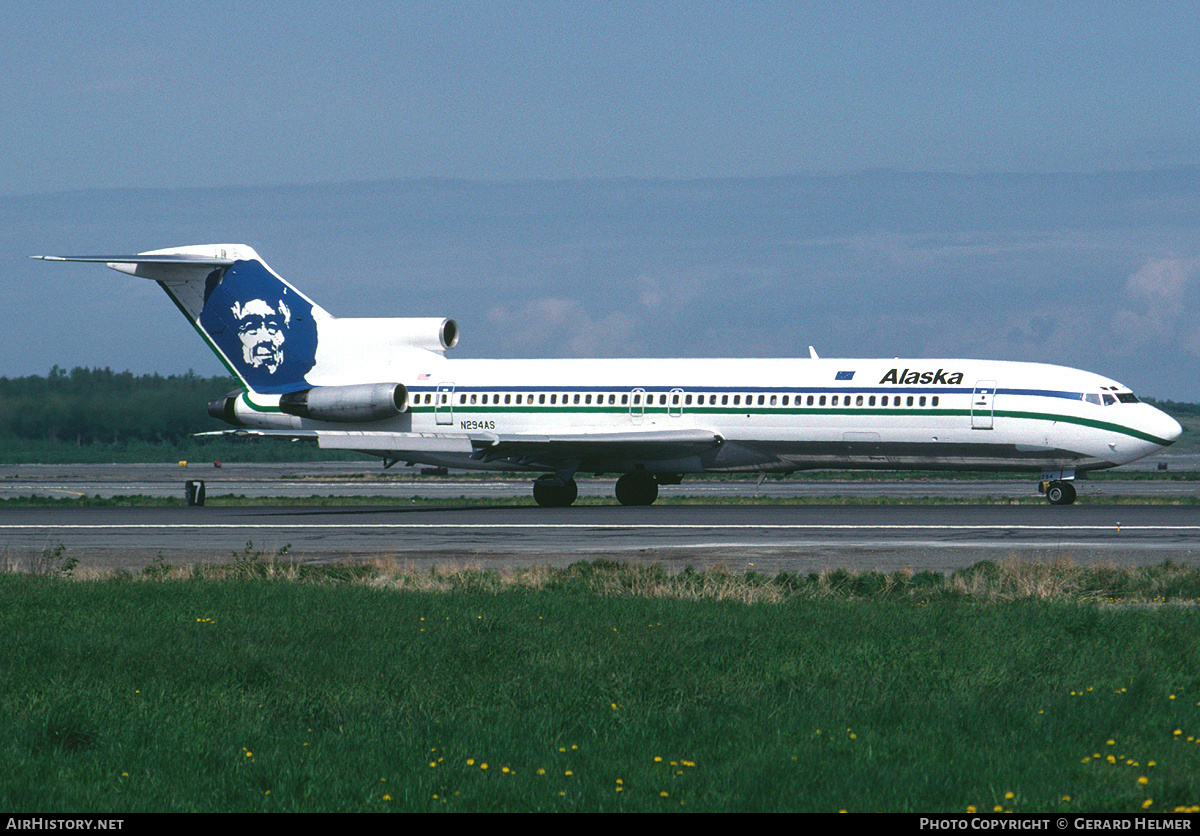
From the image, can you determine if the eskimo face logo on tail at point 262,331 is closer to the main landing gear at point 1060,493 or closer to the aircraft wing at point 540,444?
the aircraft wing at point 540,444

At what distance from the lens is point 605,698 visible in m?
9.77

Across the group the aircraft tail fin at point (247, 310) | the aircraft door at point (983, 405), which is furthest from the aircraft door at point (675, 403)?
the aircraft tail fin at point (247, 310)

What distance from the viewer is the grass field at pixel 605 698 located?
287 inches

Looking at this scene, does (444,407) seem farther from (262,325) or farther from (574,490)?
(262,325)

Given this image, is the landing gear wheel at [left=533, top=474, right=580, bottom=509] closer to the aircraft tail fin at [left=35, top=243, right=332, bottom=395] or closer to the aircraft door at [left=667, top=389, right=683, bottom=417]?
the aircraft door at [left=667, top=389, right=683, bottom=417]

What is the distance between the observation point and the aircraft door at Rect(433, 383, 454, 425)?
126ft

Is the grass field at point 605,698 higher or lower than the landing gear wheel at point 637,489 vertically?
lower

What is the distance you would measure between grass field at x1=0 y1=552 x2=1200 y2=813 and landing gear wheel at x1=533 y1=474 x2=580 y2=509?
2132cm

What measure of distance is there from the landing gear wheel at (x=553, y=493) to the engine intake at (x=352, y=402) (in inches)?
189
